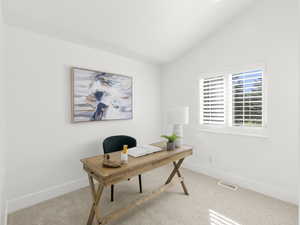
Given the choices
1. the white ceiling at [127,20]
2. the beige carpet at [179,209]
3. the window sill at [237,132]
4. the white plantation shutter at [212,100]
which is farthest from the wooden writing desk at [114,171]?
the white ceiling at [127,20]

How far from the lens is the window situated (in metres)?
2.37

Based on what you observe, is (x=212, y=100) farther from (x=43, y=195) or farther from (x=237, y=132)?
(x=43, y=195)

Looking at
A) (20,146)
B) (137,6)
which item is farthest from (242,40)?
(20,146)

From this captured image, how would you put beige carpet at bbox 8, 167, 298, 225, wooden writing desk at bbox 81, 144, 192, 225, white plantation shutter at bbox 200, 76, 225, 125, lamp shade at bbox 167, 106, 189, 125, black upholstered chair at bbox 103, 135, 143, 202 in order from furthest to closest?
white plantation shutter at bbox 200, 76, 225, 125
black upholstered chair at bbox 103, 135, 143, 202
lamp shade at bbox 167, 106, 189, 125
beige carpet at bbox 8, 167, 298, 225
wooden writing desk at bbox 81, 144, 192, 225

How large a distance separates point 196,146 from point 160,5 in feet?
8.40

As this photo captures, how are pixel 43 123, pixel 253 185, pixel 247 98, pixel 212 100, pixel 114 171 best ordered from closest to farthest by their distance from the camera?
1. pixel 114 171
2. pixel 43 123
3. pixel 253 185
4. pixel 247 98
5. pixel 212 100

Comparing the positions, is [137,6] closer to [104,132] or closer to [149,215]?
[104,132]

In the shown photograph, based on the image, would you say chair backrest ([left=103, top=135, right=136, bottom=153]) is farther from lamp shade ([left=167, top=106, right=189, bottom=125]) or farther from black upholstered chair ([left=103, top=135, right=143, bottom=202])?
lamp shade ([left=167, top=106, right=189, bottom=125])

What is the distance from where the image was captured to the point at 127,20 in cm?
212

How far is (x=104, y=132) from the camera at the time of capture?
8.68 feet

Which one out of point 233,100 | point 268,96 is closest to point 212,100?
point 233,100

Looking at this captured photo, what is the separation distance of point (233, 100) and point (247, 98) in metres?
0.22

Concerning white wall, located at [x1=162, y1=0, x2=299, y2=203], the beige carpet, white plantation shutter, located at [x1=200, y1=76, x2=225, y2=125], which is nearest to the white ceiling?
white wall, located at [x1=162, y1=0, x2=299, y2=203]

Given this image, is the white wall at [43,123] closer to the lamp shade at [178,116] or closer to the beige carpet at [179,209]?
the beige carpet at [179,209]
